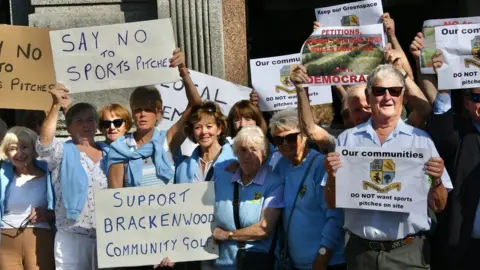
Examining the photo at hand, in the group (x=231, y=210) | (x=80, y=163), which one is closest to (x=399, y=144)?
(x=231, y=210)

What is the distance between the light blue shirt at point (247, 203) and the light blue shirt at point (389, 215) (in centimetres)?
70

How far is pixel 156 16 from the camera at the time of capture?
30.0 feet

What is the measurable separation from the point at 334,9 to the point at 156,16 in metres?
2.46

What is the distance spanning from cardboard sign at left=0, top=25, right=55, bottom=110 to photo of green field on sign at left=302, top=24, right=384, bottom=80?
6.70ft

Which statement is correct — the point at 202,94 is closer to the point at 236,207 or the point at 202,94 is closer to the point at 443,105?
the point at 236,207

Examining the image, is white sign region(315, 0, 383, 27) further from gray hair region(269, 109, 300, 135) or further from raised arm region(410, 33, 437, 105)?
gray hair region(269, 109, 300, 135)

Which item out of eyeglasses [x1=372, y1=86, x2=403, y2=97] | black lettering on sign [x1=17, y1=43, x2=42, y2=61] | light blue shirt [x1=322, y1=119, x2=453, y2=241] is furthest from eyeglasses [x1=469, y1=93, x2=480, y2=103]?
black lettering on sign [x1=17, y1=43, x2=42, y2=61]

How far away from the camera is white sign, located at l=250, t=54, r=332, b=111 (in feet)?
25.7

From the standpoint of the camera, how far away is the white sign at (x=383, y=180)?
5.59 meters

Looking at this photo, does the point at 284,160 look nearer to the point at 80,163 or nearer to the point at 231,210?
the point at 231,210

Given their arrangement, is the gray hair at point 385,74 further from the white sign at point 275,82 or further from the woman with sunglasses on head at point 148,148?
the white sign at point 275,82

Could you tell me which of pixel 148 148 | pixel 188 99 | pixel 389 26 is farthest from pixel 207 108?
pixel 389 26

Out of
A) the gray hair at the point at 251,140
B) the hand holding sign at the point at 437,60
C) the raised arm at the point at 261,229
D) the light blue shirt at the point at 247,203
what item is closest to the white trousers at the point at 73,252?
the light blue shirt at the point at 247,203

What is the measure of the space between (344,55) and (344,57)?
0.05 feet
